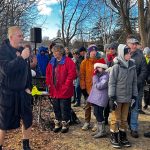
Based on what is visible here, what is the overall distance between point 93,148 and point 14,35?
8.37ft

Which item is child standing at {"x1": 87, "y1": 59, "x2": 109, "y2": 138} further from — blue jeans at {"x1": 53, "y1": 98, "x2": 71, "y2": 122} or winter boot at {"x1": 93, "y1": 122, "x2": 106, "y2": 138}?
blue jeans at {"x1": 53, "y1": 98, "x2": 71, "y2": 122}

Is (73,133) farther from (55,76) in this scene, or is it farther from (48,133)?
(55,76)

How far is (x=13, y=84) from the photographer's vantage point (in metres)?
5.52

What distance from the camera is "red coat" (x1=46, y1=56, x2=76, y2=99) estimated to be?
709 cm

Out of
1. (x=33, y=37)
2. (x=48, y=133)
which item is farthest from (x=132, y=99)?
(x=33, y=37)

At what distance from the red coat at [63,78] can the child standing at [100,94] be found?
50 centimetres

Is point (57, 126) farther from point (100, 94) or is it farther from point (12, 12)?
point (12, 12)

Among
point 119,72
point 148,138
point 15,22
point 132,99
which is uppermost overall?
point 15,22

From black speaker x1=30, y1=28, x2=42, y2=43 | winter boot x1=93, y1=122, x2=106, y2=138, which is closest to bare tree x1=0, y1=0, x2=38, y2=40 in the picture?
black speaker x1=30, y1=28, x2=42, y2=43

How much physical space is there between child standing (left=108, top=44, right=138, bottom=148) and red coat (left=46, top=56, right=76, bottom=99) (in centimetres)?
110

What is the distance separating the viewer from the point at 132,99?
6.45m

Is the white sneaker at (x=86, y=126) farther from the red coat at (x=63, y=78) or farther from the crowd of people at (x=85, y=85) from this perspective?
the red coat at (x=63, y=78)

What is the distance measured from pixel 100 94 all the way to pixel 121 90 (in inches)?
26.8

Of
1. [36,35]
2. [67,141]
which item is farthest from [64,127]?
[36,35]
